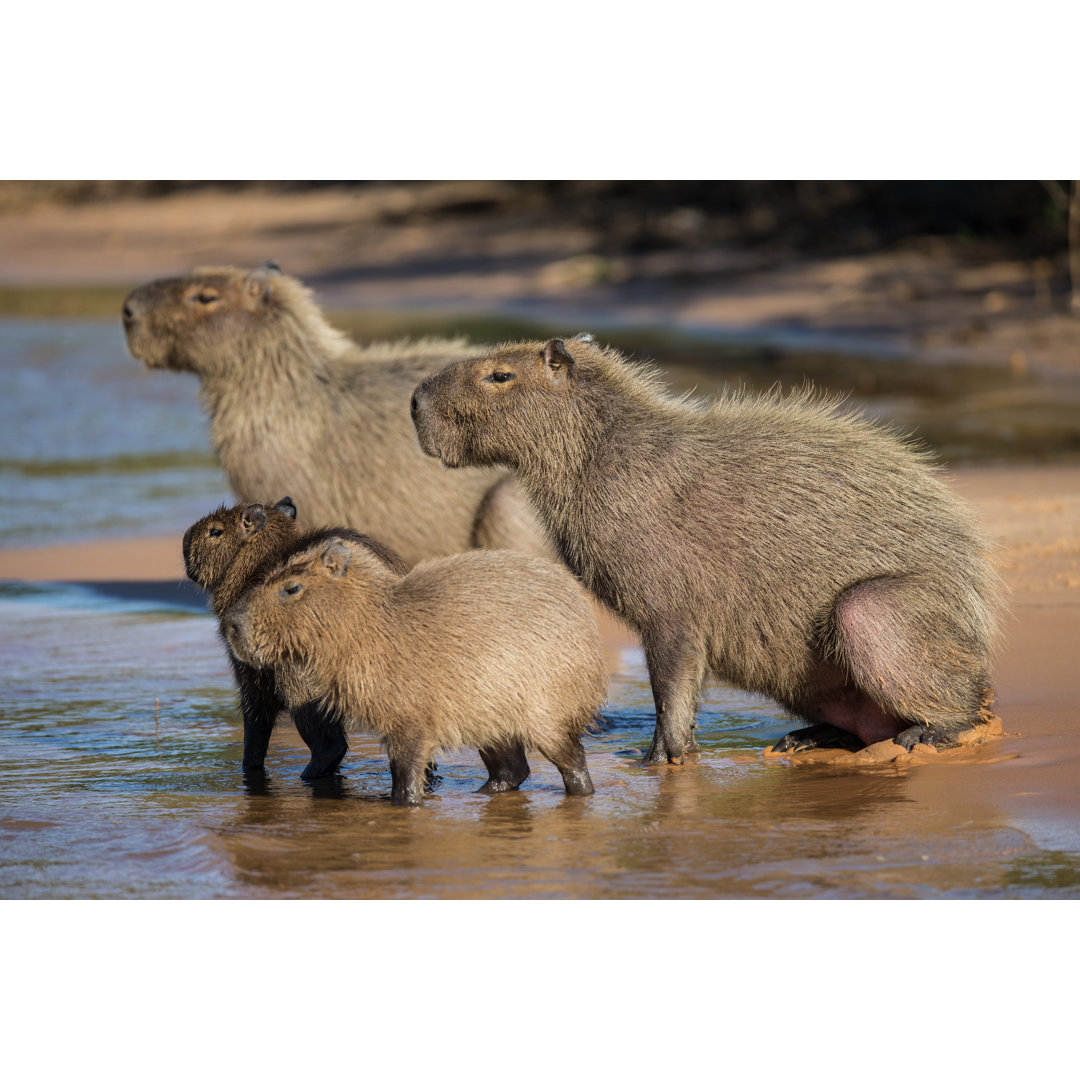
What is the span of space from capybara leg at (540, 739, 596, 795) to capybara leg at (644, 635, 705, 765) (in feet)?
1.39

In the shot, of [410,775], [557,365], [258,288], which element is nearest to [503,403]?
[557,365]

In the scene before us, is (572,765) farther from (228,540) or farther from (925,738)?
(228,540)

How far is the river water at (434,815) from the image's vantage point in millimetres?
4305

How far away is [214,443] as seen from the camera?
25.8ft

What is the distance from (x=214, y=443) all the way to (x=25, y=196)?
24242 mm

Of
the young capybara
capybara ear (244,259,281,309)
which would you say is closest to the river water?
the young capybara

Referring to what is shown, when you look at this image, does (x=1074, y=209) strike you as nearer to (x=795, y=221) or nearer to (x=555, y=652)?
(x=795, y=221)

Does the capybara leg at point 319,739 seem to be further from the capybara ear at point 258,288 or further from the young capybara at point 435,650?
the capybara ear at point 258,288

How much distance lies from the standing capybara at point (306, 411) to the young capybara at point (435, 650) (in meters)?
2.23

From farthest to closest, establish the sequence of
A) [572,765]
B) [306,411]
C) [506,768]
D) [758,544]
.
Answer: [306,411] → [758,544] → [506,768] → [572,765]

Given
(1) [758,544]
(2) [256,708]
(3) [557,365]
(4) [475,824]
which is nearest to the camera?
(4) [475,824]

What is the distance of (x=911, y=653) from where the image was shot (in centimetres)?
522

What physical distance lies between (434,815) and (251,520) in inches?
49.6

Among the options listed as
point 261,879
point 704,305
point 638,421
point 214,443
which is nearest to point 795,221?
point 704,305
